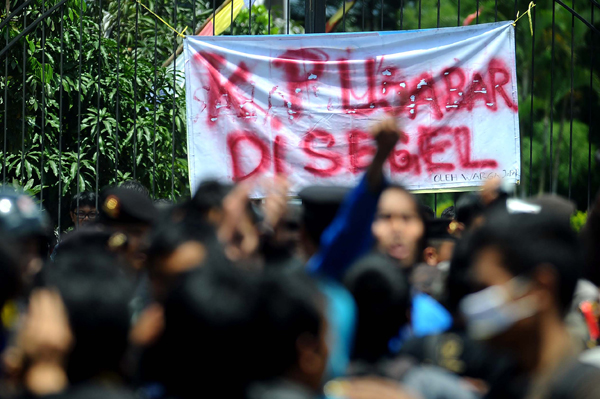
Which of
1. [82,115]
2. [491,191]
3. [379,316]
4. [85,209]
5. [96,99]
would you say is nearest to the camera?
[379,316]

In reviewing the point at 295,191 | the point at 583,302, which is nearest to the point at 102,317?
the point at 583,302

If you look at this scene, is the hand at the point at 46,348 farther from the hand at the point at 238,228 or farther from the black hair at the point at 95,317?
the hand at the point at 238,228

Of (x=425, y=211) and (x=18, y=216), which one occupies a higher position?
(x=18, y=216)

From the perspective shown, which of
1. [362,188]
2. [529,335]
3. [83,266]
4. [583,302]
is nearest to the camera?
[529,335]

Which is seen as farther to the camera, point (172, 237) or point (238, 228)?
point (238, 228)

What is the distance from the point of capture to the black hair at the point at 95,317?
1.57 metres

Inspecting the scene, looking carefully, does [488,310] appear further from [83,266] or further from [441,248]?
[441,248]

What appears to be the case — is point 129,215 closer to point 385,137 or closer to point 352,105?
point 385,137

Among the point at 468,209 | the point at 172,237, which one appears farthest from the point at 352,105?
the point at 172,237

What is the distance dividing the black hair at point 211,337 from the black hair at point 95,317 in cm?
10

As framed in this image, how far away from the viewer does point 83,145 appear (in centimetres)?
668

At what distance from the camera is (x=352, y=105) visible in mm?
5164

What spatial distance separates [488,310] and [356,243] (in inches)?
30.8

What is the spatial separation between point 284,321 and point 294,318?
0.06ft
